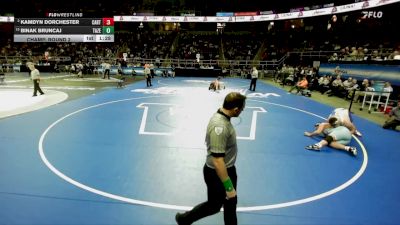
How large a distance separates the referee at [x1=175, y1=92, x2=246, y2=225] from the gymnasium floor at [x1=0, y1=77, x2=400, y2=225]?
0.91m

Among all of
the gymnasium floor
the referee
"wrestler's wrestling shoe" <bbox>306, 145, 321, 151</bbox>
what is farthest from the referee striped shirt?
"wrestler's wrestling shoe" <bbox>306, 145, 321, 151</bbox>

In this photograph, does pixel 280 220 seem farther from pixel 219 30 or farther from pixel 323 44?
pixel 219 30

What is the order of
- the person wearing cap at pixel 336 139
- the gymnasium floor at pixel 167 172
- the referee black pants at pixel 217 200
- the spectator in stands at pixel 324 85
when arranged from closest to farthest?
the referee black pants at pixel 217 200
the gymnasium floor at pixel 167 172
the person wearing cap at pixel 336 139
the spectator in stands at pixel 324 85

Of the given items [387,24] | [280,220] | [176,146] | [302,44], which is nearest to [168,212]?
[280,220]

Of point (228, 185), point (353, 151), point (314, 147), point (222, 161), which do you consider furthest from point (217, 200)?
point (353, 151)

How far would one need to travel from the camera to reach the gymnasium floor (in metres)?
4.57

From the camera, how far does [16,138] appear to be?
8.19 m

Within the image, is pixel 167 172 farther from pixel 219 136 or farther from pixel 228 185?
pixel 219 136

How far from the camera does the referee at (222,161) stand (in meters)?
3.25

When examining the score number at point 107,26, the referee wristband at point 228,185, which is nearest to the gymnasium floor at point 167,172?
the referee wristband at point 228,185
